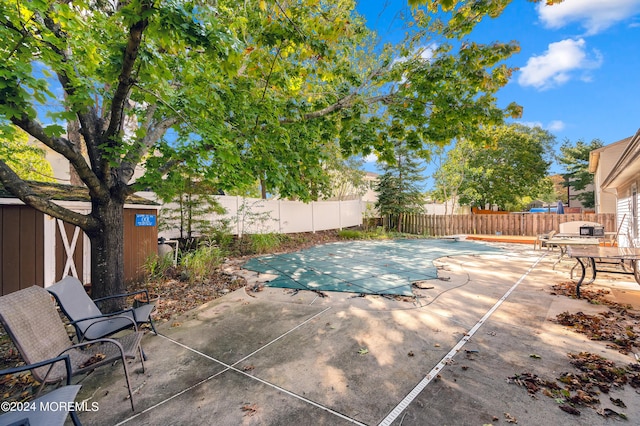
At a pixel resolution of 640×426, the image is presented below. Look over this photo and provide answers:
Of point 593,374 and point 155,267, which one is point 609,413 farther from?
point 155,267

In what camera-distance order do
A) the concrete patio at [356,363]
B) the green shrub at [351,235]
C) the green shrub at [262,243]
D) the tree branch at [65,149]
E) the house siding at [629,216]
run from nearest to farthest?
the concrete patio at [356,363] < the tree branch at [65,149] < the house siding at [629,216] < the green shrub at [262,243] < the green shrub at [351,235]

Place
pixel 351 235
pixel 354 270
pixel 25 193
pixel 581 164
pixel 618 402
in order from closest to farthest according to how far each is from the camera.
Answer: pixel 618 402, pixel 25 193, pixel 354 270, pixel 351 235, pixel 581 164

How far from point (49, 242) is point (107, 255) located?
1581 mm

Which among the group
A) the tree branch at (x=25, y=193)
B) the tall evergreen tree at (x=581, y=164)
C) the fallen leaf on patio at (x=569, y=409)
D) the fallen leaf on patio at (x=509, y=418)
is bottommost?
the fallen leaf on patio at (x=509, y=418)

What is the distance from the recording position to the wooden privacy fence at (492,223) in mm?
12034

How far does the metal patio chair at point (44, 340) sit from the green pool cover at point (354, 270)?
306cm

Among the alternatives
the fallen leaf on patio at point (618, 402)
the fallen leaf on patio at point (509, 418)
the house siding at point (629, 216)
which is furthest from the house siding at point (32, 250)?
the house siding at point (629, 216)

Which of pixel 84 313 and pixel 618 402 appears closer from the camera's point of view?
pixel 618 402

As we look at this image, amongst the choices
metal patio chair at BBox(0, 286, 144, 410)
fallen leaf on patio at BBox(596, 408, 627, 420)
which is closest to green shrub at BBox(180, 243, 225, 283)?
metal patio chair at BBox(0, 286, 144, 410)

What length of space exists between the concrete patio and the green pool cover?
0.66m

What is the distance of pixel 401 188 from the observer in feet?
50.6

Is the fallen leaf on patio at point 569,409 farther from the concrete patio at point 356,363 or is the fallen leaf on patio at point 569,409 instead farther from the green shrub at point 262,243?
the green shrub at point 262,243

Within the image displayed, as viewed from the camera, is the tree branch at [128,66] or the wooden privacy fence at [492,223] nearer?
the tree branch at [128,66]

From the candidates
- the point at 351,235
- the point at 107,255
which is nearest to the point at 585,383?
the point at 107,255
